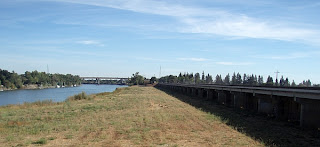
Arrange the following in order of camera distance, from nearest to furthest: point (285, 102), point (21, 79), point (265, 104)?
1. point (285, 102)
2. point (265, 104)
3. point (21, 79)

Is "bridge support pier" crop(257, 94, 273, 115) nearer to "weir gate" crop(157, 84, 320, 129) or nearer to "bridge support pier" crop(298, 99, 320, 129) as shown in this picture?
"weir gate" crop(157, 84, 320, 129)

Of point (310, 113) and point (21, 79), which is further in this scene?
point (21, 79)

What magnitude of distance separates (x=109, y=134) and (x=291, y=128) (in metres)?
10.5

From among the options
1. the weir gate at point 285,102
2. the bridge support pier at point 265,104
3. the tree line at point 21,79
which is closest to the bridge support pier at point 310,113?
the weir gate at point 285,102

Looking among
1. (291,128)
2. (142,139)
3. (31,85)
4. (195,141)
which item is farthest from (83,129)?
(31,85)

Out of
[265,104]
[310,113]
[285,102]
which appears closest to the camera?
[310,113]

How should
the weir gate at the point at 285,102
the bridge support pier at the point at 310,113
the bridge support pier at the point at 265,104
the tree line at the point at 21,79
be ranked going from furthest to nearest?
the tree line at the point at 21,79 < the bridge support pier at the point at 265,104 < the weir gate at the point at 285,102 < the bridge support pier at the point at 310,113

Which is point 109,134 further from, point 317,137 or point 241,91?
point 241,91

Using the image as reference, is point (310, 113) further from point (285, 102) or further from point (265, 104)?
point (265, 104)

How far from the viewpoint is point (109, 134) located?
15.2 m

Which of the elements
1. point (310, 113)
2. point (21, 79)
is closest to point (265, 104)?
→ point (310, 113)

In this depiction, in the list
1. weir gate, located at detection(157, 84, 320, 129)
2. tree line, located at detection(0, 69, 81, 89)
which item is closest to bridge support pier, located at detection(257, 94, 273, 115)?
weir gate, located at detection(157, 84, 320, 129)

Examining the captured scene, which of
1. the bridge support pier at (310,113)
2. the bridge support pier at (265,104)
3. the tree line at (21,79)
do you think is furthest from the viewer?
the tree line at (21,79)

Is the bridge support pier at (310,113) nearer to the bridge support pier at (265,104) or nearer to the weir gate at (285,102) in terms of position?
the weir gate at (285,102)
